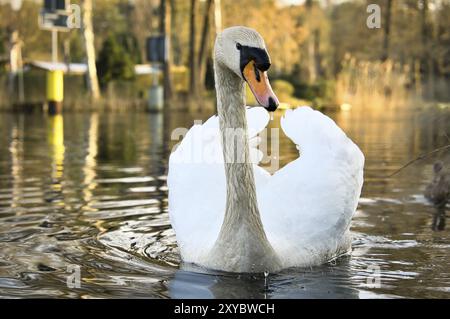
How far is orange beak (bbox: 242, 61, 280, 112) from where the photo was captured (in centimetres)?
446

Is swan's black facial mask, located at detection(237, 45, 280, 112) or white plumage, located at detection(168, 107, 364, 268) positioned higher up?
swan's black facial mask, located at detection(237, 45, 280, 112)

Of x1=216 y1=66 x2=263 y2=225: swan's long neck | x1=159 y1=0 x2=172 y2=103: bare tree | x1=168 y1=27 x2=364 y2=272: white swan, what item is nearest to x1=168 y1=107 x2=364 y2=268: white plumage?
x1=168 y1=27 x2=364 y2=272: white swan

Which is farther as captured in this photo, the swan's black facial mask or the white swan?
the white swan

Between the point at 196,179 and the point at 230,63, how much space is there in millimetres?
1443

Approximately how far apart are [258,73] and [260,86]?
0.11 meters

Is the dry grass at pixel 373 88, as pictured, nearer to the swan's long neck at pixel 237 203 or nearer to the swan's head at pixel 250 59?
the swan's long neck at pixel 237 203

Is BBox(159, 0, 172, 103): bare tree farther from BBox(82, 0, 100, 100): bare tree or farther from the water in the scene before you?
the water

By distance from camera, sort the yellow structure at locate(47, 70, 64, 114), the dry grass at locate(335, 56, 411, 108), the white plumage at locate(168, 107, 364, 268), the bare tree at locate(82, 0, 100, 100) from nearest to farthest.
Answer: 1. the white plumage at locate(168, 107, 364, 268)
2. the dry grass at locate(335, 56, 411, 108)
3. the yellow structure at locate(47, 70, 64, 114)
4. the bare tree at locate(82, 0, 100, 100)

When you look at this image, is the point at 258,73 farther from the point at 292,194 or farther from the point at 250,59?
the point at 292,194

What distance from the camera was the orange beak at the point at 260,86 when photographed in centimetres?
446

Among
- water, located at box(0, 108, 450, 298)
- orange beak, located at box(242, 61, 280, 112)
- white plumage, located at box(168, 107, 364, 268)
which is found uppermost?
orange beak, located at box(242, 61, 280, 112)

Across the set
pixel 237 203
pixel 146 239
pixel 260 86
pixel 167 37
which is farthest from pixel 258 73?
pixel 167 37

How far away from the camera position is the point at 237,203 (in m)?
5.21
